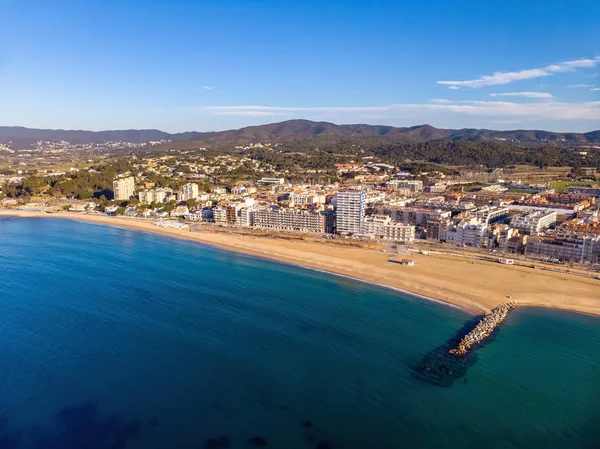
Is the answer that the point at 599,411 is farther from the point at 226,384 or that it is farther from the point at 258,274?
the point at 258,274

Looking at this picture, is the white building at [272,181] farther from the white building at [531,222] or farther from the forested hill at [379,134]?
the forested hill at [379,134]

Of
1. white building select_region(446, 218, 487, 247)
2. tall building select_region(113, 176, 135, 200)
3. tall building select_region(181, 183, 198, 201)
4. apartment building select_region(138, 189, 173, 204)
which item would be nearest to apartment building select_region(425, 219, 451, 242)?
white building select_region(446, 218, 487, 247)

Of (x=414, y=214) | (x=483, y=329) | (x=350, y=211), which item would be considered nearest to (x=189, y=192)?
(x=350, y=211)

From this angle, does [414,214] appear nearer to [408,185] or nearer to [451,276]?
[451,276]

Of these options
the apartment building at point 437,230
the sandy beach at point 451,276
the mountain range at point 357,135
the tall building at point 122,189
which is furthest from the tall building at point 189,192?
the mountain range at point 357,135

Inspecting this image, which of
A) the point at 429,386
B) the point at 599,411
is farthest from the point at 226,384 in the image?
the point at 599,411
